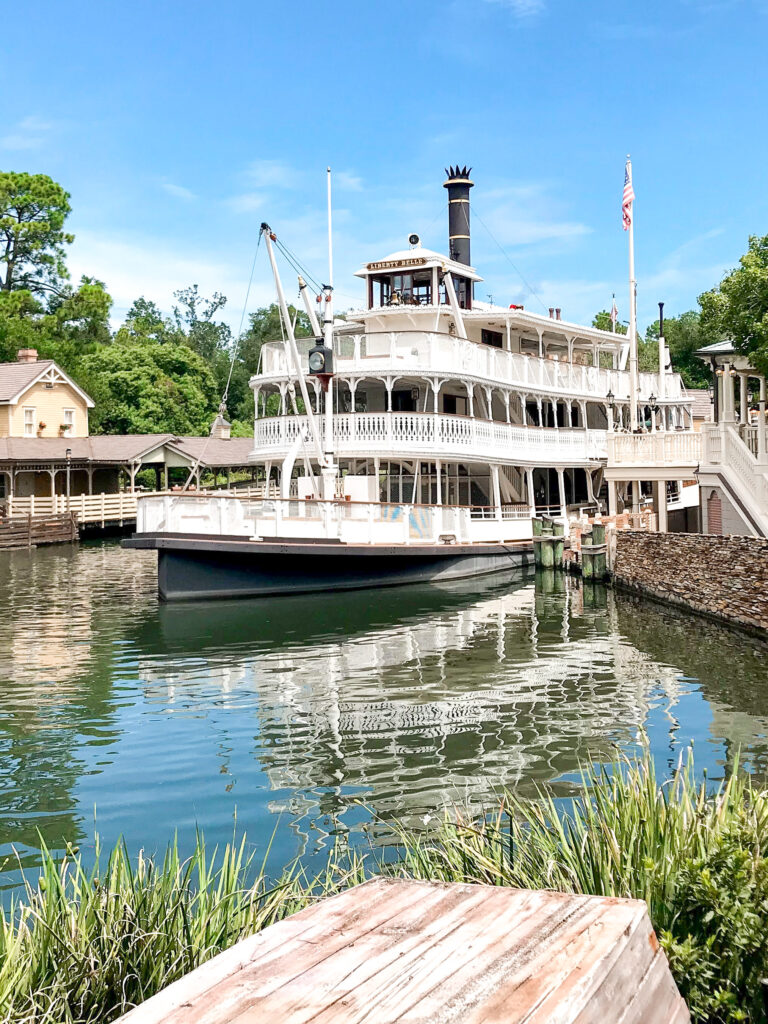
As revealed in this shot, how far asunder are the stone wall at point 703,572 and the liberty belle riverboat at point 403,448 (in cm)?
486

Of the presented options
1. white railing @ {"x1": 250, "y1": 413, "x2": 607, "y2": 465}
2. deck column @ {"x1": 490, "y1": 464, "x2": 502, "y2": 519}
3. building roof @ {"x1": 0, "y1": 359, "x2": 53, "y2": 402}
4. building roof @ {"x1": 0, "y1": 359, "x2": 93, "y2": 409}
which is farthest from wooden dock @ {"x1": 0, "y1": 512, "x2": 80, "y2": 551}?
deck column @ {"x1": 490, "y1": 464, "x2": 502, "y2": 519}

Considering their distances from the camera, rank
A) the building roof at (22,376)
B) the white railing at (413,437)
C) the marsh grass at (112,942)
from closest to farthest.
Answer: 1. the marsh grass at (112,942)
2. the white railing at (413,437)
3. the building roof at (22,376)

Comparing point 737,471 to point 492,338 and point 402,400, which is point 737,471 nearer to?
point 402,400

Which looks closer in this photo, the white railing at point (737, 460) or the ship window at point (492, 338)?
the white railing at point (737, 460)

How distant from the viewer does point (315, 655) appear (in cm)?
1870

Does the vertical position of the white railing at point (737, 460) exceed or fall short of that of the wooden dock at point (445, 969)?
it exceeds it

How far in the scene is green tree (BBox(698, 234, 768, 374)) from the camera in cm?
2422

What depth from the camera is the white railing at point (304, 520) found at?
78.7ft

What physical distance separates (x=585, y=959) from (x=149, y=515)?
21573 mm

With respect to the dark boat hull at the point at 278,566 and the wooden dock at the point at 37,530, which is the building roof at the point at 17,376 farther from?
the dark boat hull at the point at 278,566

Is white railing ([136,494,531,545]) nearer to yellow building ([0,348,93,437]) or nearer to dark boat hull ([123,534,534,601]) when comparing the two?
dark boat hull ([123,534,534,601])

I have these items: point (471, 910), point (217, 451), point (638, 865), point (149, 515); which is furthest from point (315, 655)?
point (217, 451)

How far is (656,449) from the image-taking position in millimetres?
29844

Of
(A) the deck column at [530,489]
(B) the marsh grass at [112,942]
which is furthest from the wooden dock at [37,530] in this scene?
(B) the marsh grass at [112,942]
